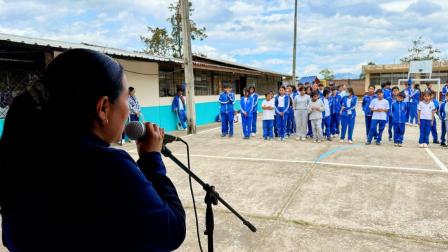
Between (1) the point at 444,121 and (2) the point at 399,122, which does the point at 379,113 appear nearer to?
(2) the point at 399,122

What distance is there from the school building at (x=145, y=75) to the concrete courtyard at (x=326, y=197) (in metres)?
2.65

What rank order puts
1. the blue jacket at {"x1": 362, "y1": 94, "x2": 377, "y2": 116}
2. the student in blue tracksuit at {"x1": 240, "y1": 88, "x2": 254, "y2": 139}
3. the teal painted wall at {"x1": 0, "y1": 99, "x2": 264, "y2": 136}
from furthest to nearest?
the teal painted wall at {"x1": 0, "y1": 99, "x2": 264, "y2": 136}
the student in blue tracksuit at {"x1": 240, "y1": 88, "x2": 254, "y2": 139}
the blue jacket at {"x1": 362, "y1": 94, "x2": 377, "y2": 116}

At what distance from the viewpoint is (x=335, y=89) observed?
36.2 ft

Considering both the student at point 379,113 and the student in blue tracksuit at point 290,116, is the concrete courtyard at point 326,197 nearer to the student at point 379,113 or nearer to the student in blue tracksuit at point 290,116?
the student at point 379,113

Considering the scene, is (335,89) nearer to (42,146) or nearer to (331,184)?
(331,184)

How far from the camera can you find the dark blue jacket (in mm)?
894

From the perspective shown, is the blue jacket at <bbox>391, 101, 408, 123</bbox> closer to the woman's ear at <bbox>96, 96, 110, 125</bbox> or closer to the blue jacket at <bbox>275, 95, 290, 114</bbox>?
the blue jacket at <bbox>275, 95, 290, 114</bbox>

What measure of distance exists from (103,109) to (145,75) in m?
11.4

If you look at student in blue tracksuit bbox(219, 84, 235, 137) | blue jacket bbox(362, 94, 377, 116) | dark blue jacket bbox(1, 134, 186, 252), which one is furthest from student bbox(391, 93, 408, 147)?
dark blue jacket bbox(1, 134, 186, 252)

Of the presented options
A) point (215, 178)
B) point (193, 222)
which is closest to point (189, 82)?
point (215, 178)

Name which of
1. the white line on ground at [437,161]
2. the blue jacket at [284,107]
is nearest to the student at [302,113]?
the blue jacket at [284,107]

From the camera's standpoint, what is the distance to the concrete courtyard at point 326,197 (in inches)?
136

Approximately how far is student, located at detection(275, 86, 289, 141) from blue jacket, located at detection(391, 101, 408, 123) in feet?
10.1

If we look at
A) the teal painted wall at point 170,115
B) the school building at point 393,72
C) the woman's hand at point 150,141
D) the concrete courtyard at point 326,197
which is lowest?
the concrete courtyard at point 326,197
